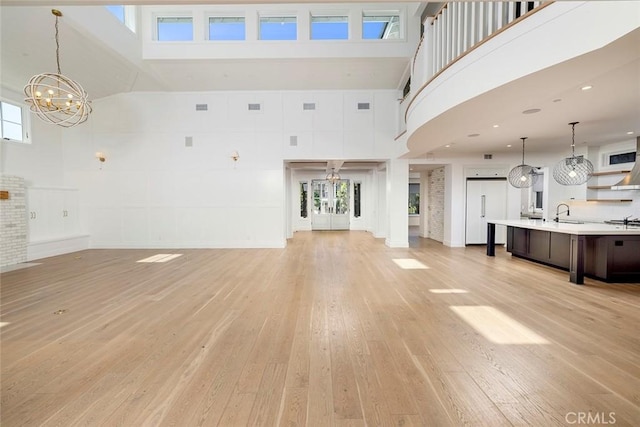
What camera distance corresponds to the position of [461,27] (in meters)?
3.82

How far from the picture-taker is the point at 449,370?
2316mm

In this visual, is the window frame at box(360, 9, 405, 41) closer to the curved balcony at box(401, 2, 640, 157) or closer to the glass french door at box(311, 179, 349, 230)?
the curved balcony at box(401, 2, 640, 157)

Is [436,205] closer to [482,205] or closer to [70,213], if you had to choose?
[482,205]

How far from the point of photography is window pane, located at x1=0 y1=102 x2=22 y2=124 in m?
6.70

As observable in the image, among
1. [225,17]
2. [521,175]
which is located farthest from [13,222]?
[521,175]

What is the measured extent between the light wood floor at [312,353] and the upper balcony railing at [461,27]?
3108 millimetres

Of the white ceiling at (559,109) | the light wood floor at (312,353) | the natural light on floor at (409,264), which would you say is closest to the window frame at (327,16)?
the white ceiling at (559,109)

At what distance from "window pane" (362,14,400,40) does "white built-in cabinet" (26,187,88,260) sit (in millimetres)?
9262

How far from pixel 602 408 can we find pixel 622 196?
7.79m

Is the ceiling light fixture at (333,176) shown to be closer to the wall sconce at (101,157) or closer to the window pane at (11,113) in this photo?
the wall sconce at (101,157)

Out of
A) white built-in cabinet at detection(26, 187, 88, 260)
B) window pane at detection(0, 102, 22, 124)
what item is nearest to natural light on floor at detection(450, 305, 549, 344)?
white built-in cabinet at detection(26, 187, 88, 260)

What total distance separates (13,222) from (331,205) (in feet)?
32.8

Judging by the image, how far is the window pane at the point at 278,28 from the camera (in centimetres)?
749

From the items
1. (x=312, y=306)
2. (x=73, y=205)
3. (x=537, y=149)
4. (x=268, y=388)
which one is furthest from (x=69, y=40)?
(x=537, y=149)
